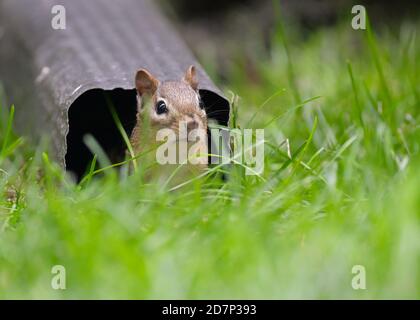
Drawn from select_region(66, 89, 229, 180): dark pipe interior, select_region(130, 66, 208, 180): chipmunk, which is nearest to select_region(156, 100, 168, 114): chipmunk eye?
select_region(130, 66, 208, 180): chipmunk

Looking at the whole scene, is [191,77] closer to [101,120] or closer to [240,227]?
[101,120]

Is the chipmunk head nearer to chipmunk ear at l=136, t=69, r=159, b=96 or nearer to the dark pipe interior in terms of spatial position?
chipmunk ear at l=136, t=69, r=159, b=96

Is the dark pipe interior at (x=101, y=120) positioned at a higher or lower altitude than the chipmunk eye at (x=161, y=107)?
higher

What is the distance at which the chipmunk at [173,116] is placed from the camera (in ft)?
13.0

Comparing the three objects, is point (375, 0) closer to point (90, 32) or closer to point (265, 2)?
point (265, 2)

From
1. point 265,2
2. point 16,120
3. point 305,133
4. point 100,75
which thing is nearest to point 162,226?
point 100,75

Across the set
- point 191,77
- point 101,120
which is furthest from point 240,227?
point 101,120

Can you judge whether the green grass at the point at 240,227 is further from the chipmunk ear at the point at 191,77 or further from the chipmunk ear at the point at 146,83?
the chipmunk ear at the point at 146,83

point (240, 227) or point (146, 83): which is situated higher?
point (146, 83)

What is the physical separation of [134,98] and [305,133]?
0.94 metres

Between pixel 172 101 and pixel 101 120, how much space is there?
31.6 inches

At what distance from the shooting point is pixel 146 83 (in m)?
4.17

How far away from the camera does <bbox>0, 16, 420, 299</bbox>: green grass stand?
2.72m

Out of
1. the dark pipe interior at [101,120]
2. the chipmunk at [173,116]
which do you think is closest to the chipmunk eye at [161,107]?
the chipmunk at [173,116]
